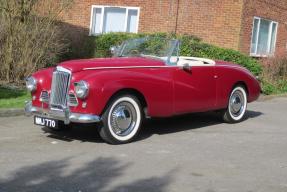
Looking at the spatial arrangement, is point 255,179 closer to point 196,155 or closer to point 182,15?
point 196,155

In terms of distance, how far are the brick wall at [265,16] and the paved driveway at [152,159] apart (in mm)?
8929

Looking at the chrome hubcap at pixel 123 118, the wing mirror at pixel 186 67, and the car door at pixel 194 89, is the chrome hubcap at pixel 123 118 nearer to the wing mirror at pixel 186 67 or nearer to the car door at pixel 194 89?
the car door at pixel 194 89

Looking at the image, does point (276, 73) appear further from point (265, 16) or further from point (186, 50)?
point (186, 50)

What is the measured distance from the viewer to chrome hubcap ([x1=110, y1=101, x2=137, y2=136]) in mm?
8391

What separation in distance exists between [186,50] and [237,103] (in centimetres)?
583

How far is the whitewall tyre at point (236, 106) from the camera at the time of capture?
1067 centimetres

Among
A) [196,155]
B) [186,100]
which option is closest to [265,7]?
[186,100]

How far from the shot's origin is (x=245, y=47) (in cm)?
1930

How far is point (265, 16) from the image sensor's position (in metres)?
20.4

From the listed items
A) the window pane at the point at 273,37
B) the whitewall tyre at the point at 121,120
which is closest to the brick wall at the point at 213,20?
the window pane at the point at 273,37

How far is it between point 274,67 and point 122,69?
36.8 feet

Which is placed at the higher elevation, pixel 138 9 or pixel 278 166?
pixel 138 9

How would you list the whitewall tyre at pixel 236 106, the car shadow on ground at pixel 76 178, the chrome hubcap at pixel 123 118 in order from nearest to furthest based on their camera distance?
1. the car shadow on ground at pixel 76 178
2. the chrome hubcap at pixel 123 118
3. the whitewall tyre at pixel 236 106

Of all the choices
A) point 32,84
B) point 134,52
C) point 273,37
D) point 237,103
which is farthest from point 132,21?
point 32,84
